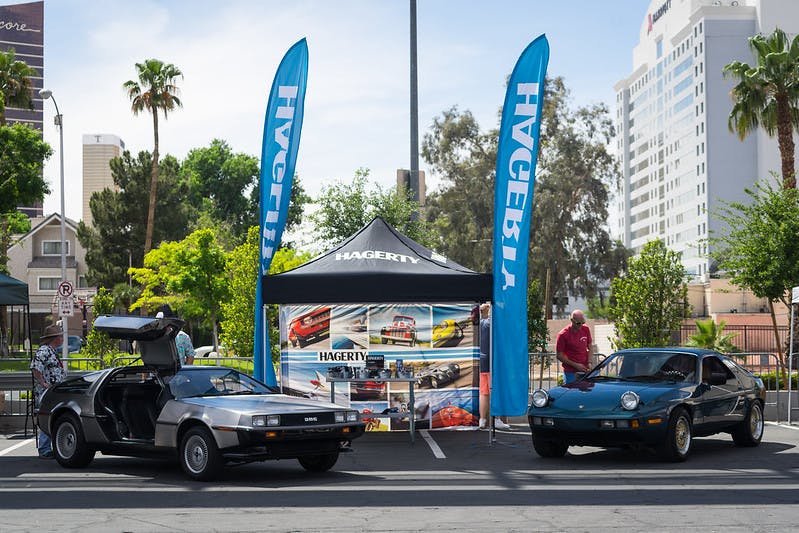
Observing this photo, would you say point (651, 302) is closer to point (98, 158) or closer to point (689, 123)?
point (689, 123)

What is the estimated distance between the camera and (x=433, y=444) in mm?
15688

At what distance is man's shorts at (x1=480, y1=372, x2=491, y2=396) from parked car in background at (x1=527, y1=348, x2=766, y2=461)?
8.75ft

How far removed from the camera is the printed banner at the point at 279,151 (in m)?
17.2

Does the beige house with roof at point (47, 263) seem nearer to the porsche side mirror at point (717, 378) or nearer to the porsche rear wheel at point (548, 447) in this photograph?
the porsche rear wheel at point (548, 447)

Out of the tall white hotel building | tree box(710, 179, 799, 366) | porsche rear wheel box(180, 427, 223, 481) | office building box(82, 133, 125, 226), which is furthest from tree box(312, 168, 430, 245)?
office building box(82, 133, 125, 226)

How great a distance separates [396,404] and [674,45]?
394 feet

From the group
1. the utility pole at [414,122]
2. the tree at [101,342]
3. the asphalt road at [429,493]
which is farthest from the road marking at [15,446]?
the tree at [101,342]

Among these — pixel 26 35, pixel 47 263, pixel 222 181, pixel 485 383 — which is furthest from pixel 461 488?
pixel 26 35

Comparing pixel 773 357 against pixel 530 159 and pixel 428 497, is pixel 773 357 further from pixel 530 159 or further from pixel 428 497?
pixel 428 497

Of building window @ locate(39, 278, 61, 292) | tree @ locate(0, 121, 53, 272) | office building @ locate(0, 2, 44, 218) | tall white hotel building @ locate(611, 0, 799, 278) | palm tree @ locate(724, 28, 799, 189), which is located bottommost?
building window @ locate(39, 278, 61, 292)

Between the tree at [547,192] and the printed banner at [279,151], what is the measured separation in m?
39.3

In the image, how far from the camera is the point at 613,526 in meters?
8.41

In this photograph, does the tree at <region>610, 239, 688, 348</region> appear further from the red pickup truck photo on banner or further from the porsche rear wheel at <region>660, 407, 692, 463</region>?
the porsche rear wheel at <region>660, 407, 692, 463</region>

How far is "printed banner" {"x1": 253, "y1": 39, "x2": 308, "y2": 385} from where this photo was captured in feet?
56.4
